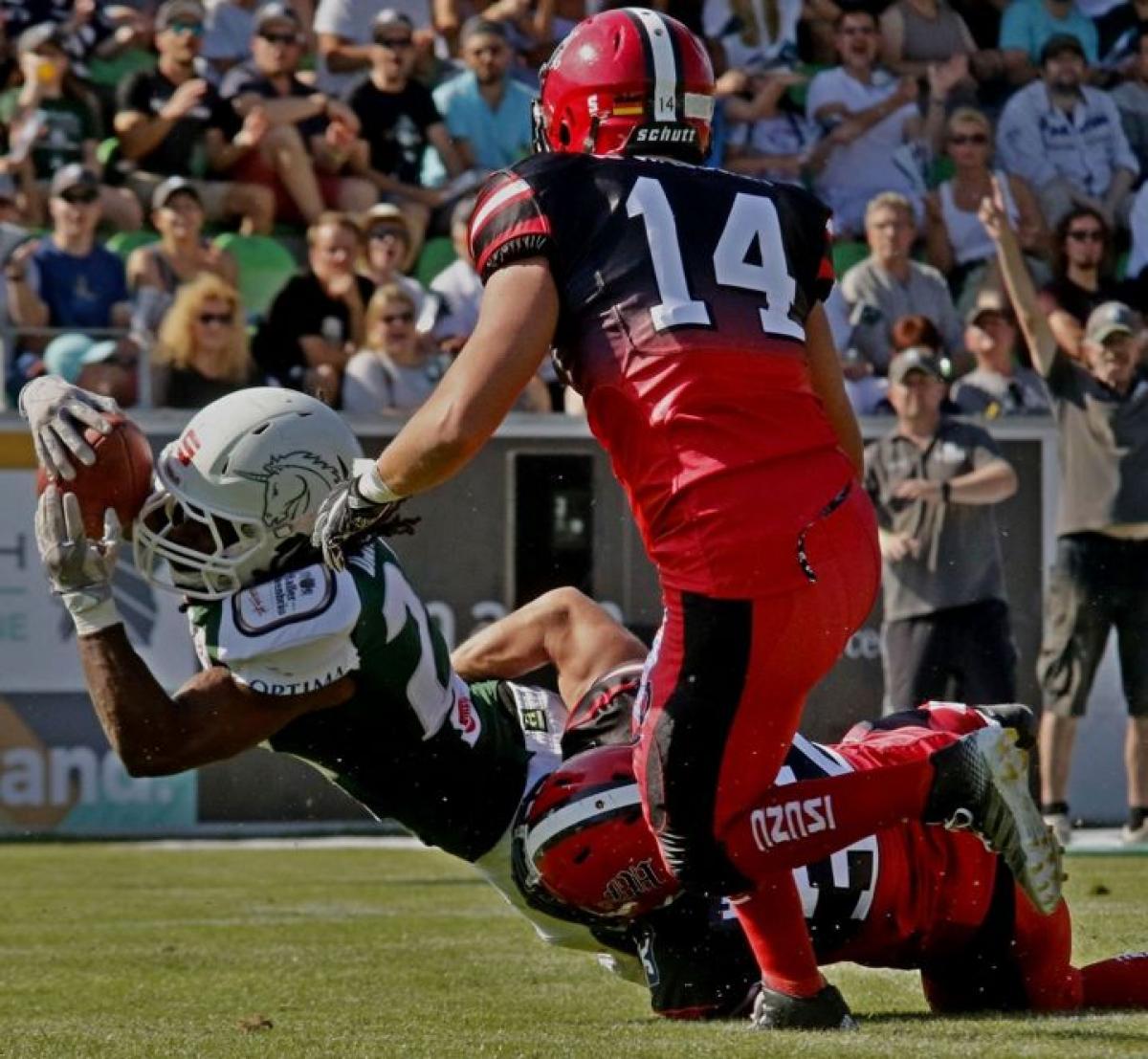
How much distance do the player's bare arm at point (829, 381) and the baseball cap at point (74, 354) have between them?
651 cm

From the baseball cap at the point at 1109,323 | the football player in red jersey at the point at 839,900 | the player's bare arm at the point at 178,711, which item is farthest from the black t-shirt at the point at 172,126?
the player's bare arm at the point at 178,711

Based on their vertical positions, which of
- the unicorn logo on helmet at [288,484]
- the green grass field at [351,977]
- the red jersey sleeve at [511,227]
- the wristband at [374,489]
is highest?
the red jersey sleeve at [511,227]

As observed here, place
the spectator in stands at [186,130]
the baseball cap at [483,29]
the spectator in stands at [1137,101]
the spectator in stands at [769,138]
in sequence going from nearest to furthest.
Result: the spectator in stands at [186,130] → the baseball cap at [483,29] → the spectator in stands at [769,138] → the spectator in stands at [1137,101]

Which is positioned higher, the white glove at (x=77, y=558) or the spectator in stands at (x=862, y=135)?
the spectator in stands at (x=862, y=135)

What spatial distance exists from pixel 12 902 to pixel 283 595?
3.62 m

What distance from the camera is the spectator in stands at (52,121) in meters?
11.7

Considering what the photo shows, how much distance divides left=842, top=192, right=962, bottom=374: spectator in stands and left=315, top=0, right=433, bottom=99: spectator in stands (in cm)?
284

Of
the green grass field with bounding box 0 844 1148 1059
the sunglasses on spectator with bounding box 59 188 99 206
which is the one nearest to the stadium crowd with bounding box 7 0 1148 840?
the sunglasses on spectator with bounding box 59 188 99 206

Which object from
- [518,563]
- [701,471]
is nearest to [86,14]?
[518,563]

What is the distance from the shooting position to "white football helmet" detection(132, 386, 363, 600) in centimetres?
453

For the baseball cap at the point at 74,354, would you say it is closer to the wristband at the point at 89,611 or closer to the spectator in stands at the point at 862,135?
the spectator in stands at the point at 862,135

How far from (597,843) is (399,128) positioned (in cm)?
867

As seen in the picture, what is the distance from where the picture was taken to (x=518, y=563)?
1067cm

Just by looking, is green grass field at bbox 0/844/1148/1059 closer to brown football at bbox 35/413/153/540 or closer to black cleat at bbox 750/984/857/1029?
black cleat at bbox 750/984/857/1029
